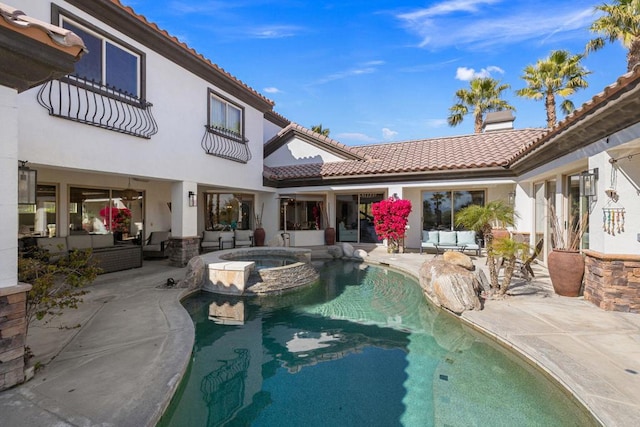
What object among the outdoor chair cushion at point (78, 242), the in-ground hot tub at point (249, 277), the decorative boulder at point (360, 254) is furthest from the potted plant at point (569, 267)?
the outdoor chair cushion at point (78, 242)

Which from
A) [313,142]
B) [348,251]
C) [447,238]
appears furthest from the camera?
[313,142]

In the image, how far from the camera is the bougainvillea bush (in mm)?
13648

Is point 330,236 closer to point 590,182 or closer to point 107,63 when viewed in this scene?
point 590,182

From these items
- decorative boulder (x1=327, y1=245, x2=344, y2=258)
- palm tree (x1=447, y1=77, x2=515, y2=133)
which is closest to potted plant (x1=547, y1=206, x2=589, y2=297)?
decorative boulder (x1=327, y1=245, x2=344, y2=258)

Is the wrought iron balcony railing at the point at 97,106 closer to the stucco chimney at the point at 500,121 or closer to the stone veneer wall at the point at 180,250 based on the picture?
the stone veneer wall at the point at 180,250

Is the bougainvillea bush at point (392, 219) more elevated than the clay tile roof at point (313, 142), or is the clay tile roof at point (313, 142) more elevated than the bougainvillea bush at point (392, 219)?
the clay tile roof at point (313, 142)

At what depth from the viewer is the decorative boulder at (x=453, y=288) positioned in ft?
21.2

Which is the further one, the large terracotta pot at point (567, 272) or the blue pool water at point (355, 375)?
the large terracotta pot at point (567, 272)

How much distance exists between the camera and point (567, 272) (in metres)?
7.02

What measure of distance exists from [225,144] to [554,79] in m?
20.7

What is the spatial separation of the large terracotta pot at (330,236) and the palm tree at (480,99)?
16.4 metres

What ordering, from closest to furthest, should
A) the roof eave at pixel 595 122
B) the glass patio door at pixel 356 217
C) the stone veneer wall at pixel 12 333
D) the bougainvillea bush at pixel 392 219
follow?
the stone veneer wall at pixel 12 333
the roof eave at pixel 595 122
the bougainvillea bush at pixel 392 219
the glass patio door at pixel 356 217

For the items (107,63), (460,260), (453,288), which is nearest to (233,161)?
(107,63)

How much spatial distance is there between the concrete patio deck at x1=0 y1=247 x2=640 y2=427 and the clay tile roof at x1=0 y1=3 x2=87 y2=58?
368 centimetres
